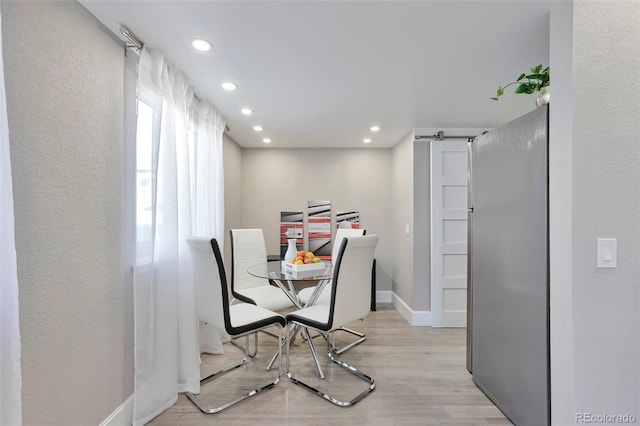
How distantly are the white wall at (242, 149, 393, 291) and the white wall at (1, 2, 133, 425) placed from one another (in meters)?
2.74

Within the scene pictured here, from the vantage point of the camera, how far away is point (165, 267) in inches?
79.7

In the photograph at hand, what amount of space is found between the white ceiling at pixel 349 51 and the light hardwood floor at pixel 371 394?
7.67ft

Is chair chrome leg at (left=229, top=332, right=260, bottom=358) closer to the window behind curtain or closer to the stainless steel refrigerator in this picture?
the window behind curtain

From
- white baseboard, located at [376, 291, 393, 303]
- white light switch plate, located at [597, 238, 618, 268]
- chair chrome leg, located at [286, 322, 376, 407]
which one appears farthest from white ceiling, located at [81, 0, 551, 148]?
white baseboard, located at [376, 291, 393, 303]

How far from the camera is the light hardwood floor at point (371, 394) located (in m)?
1.91

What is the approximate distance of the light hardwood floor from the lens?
191 centimetres

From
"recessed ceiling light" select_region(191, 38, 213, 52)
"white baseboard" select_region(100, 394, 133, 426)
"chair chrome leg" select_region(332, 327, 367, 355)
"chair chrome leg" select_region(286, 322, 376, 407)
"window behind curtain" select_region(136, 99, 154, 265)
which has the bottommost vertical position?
"chair chrome leg" select_region(332, 327, 367, 355)

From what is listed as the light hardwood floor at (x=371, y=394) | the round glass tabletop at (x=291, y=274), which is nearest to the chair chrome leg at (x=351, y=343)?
the light hardwood floor at (x=371, y=394)

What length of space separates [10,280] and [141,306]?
897mm

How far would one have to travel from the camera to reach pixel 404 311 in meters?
3.84

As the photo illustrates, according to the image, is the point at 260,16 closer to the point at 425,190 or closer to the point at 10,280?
the point at 10,280

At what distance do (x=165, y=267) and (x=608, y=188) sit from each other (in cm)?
250

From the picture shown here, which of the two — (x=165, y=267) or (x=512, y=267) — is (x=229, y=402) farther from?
(x=512, y=267)

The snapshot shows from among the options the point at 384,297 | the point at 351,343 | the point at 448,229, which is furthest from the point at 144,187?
the point at 384,297
